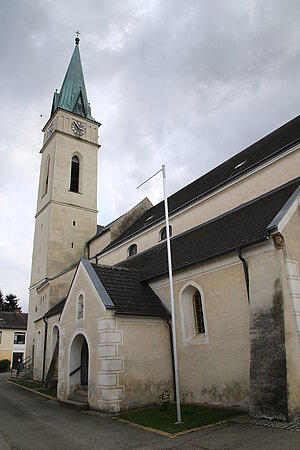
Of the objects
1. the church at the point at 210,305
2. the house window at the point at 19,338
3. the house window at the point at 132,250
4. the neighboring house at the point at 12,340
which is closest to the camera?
the church at the point at 210,305

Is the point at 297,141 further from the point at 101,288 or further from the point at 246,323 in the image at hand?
the point at 101,288

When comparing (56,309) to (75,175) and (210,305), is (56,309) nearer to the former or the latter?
(75,175)

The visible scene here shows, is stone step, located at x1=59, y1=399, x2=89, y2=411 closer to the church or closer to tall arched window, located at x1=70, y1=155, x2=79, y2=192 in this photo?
the church

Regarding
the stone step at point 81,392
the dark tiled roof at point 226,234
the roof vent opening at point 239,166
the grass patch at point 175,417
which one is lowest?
the grass patch at point 175,417

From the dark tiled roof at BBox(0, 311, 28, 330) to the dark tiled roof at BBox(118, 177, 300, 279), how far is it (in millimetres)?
33575

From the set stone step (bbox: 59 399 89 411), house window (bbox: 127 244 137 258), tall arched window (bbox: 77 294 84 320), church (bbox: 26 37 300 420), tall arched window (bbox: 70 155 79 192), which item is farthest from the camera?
tall arched window (bbox: 70 155 79 192)

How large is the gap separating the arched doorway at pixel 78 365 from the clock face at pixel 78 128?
916 inches

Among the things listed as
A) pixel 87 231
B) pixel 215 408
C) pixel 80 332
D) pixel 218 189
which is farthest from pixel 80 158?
pixel 215 408

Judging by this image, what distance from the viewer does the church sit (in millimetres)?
9758

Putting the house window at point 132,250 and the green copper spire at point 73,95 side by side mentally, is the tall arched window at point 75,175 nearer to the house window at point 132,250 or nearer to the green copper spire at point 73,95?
the green copper spire at point 73,95

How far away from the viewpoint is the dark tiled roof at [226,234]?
1215 centimetres

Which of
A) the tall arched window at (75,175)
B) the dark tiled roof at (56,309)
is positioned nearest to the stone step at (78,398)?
the dark tiled roof at (56,309)

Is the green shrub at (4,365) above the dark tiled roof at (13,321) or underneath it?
underneath

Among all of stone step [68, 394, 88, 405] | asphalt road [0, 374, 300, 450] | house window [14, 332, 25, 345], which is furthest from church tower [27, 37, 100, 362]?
house window [14, 332, 25, 345]
